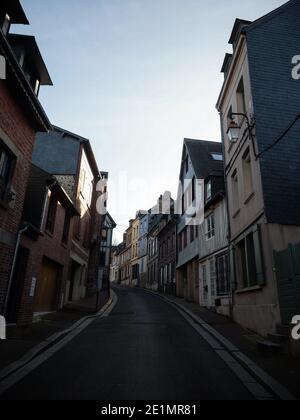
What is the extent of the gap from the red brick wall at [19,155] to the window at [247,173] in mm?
7438

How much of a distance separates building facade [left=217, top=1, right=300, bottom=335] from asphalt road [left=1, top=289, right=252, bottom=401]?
7.98 ft

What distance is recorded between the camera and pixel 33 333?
8.53m

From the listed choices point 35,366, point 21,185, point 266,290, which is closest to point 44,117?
point 21,185

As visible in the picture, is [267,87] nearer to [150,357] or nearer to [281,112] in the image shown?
[281,112]

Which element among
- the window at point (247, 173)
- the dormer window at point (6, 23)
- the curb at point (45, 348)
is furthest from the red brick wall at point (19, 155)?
the window at point (247, 173)

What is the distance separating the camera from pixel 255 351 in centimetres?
723

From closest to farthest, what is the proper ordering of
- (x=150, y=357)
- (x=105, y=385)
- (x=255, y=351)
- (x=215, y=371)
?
(x=105, y=385), (x=215, y=371), (x=150, y=357), (x=255, y=351)

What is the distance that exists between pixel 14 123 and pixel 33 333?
19.2 ft

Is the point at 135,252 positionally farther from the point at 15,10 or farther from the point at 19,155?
the point at 15,10

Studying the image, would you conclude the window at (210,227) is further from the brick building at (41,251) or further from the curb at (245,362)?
the brick building at (41,251)

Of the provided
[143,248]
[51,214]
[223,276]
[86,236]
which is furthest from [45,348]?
[143,248]

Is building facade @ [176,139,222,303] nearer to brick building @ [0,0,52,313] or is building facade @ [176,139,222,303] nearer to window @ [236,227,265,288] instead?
window @ [236,227,265,288]

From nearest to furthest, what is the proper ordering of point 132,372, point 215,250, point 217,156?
point 132,372 → point 215,250 → point 217,156
